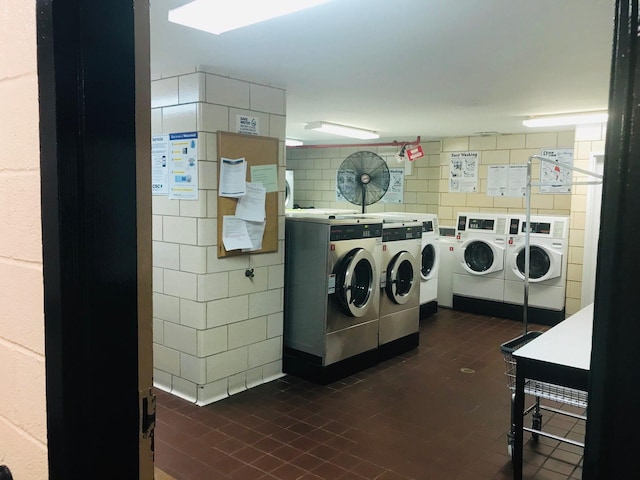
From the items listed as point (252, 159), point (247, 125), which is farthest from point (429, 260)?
point (247, 125)

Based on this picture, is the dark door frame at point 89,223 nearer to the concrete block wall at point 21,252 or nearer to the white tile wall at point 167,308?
the concrete block wall at point 21,252

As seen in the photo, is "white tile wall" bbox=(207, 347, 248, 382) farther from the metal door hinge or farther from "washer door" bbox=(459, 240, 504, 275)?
"washer door" bbox=(459, 240, 504, 275)

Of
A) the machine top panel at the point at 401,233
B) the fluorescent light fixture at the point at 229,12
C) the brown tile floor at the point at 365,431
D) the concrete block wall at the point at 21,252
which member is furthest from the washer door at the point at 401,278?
the concrete block wall at the point at 21,252

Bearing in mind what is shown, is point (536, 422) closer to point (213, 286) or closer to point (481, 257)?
point (213, 286)

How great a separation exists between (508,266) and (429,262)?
3.06 feet

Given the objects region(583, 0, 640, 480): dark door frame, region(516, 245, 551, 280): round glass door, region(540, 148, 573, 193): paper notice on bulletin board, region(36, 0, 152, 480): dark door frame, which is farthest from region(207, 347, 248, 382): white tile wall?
region(540, 148, 573, 193): paper notice on bulletin board

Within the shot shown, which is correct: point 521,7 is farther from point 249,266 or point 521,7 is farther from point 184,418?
point 184,418

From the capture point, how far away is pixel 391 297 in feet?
15.2

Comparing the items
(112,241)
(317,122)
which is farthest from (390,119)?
(112,241)

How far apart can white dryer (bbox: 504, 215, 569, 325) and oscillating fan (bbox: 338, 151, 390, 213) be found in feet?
5.63

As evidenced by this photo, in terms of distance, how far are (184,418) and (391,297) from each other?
2137 mm

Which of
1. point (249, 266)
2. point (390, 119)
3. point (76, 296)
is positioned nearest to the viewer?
point (76, 296)

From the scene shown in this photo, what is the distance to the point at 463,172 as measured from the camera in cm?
682

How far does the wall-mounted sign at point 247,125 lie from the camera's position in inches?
142
